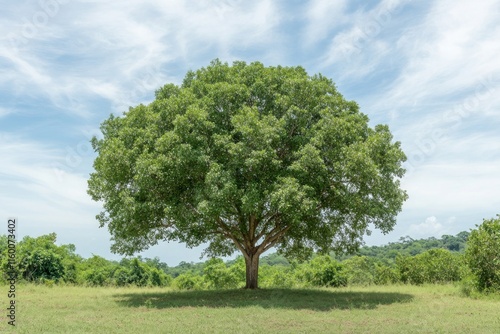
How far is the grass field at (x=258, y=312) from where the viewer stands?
579 inches

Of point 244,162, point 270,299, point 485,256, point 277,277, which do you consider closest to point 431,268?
point 485,256

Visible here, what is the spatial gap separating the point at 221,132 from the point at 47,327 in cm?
1123

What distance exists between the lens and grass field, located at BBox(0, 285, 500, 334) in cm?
1471

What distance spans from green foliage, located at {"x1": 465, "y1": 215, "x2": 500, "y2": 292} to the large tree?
4329mm

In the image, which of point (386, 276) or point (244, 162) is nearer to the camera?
point (244, 162)

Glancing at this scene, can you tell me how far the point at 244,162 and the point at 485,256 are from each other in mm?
13306

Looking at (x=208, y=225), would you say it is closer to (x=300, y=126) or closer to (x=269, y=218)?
(x=269, y=218)

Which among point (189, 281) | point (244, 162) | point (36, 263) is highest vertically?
point (244, 162)

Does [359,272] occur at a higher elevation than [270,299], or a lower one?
higher

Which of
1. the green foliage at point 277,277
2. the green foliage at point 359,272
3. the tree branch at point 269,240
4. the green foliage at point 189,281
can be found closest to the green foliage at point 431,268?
the green foliage at point 359,272

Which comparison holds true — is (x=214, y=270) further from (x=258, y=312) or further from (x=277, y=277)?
(x=258, y=312)

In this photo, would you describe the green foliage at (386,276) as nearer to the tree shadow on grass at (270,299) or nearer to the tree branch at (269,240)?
the tree shadow on grass at (270,299)

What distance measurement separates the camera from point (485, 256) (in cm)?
2389

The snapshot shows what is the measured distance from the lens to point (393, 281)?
36.0 metres
